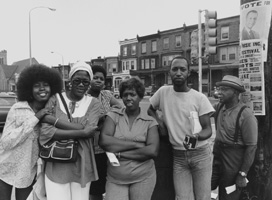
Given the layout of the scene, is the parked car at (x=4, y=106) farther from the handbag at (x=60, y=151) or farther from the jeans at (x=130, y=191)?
the jeans at (x=130, y=191)

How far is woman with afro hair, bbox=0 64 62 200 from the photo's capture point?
104 inches

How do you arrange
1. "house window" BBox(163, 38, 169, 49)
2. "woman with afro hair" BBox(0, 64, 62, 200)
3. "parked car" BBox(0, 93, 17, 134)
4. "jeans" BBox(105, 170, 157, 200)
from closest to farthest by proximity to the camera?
1. "jeans" BBox(105, 170, 157, 200)
2. "woman with afro hair" BBox(0, 64, 62, 200)
3. "parked car" BBox(0, 93, 17, 134)
4. "house window" BBox(163, 38, 169, 49)

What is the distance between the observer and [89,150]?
2.66 meters

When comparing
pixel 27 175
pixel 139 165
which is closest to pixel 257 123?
pixel 139 165

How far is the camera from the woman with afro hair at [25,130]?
8.70 ft

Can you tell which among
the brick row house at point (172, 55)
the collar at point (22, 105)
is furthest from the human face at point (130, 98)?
the brick row house at point (172, 55)

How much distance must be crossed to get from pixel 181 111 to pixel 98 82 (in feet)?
3.72

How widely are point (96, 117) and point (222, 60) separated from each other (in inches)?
1348

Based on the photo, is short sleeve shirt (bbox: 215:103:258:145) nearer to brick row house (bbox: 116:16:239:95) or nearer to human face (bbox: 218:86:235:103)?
human face (bbox: 218:86:235:103)

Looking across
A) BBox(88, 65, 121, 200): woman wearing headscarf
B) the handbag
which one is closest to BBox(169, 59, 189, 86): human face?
BBox(88, 65, 121, 200): woman wearing headscarf

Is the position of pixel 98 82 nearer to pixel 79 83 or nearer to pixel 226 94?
pixel 79 83

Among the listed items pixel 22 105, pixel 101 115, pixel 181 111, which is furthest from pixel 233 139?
pixel 22 105

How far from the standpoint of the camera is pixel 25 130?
2605 millimetres

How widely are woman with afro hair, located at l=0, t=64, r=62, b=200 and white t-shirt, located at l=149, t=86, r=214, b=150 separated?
123cm
